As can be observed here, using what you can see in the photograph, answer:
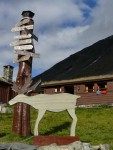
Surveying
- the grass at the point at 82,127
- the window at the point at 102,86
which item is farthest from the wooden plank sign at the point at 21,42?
the window at the point at 102,86

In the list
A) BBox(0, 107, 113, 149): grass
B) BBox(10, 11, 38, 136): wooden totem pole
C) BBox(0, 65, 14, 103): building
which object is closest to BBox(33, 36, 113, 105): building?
BBox(0, 65, 14, 103): building

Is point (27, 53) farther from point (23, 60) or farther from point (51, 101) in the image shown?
point (51, 101)

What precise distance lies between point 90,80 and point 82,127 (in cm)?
1679

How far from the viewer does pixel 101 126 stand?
2161 centimetres

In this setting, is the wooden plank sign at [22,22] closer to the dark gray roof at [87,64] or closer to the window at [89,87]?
the dark gray roof at [87,64]

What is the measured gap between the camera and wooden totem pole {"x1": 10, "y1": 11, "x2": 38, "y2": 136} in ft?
58.5

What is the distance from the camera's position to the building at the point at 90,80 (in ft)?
121

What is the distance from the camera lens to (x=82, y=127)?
68.9 feet

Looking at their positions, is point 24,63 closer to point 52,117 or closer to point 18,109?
point 18,109

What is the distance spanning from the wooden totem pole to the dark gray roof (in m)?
18.4

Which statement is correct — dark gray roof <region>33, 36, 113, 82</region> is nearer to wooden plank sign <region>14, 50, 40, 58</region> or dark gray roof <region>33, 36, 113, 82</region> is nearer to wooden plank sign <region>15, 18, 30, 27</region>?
wooden plank sign <region>15, 18, 30, 27</region>

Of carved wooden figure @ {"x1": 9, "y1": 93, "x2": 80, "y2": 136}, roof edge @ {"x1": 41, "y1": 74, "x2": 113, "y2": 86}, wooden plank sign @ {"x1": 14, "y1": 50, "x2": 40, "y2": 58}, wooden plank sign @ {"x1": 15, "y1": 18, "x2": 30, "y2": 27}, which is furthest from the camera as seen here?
roof edge @ {"x1": 41, "y1": 74, "x2": 113, "y2": 86}

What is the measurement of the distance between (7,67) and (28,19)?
32.8 m

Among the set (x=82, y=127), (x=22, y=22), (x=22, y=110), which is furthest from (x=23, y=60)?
(x=82, y=127)
